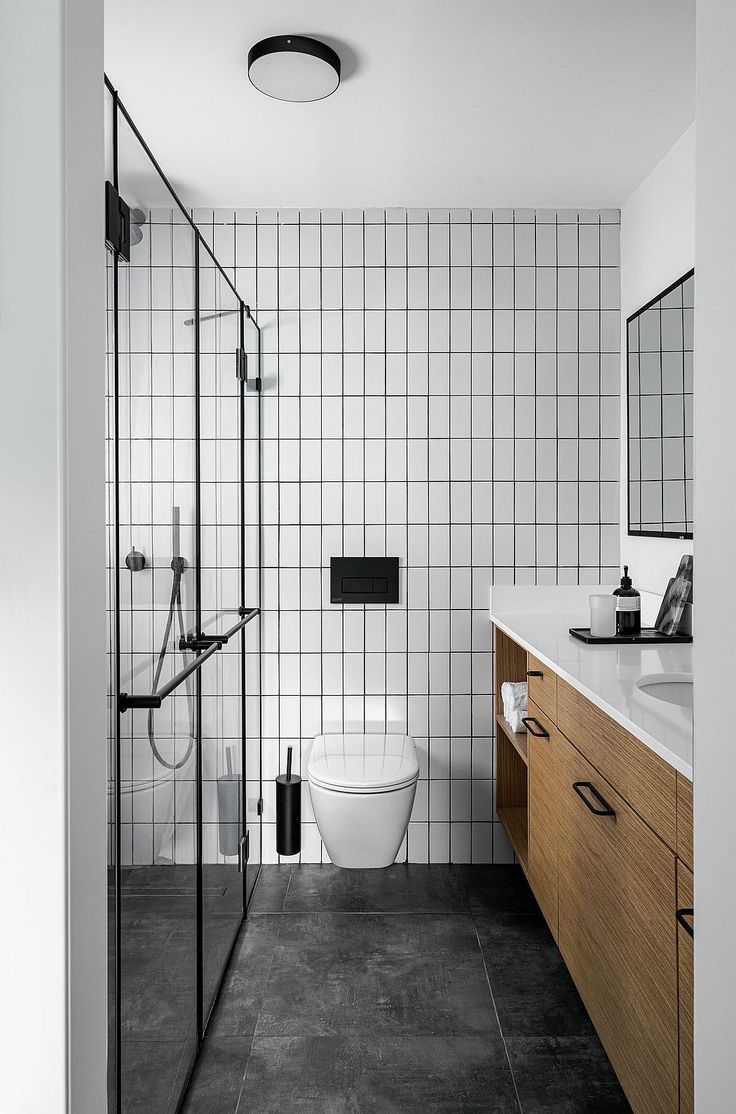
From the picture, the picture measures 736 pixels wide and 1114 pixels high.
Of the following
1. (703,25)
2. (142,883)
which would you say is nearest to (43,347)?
(703,25)

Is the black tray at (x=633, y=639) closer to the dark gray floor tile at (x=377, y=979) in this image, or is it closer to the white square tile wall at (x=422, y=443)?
the white square tile wall at (x=422, y=443)

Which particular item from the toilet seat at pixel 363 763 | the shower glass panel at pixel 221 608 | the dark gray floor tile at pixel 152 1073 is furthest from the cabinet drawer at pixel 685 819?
the toilet seat at pixel 363 763

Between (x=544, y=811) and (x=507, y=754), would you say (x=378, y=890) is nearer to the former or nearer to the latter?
(x=507, y=754)

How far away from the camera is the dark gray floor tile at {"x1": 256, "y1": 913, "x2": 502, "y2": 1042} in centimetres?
195

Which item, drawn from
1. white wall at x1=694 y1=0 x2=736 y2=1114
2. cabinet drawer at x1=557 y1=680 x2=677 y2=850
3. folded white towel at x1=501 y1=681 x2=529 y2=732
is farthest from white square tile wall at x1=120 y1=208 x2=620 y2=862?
white wall at x1=694 y1=0 x2=736 y2=1114

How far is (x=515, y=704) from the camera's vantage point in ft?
8.40

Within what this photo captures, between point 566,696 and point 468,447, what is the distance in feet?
4.10

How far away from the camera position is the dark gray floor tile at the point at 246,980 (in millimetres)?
1942

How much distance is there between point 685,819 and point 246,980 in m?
1.47

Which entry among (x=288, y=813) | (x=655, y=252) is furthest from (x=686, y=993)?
(x=655, y=252)

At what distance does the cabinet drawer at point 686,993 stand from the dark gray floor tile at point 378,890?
1445 mm

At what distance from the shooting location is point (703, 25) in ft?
2.57

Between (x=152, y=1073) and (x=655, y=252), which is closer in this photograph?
(x=152, y=1073)

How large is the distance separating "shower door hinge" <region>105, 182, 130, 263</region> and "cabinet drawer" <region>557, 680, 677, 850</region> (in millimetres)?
1186
